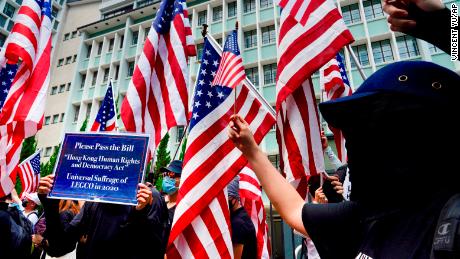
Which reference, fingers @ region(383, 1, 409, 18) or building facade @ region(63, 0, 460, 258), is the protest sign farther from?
building facade @ region(63, 0, 460, 258)

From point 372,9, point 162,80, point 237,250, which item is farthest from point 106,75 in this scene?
point 237,250

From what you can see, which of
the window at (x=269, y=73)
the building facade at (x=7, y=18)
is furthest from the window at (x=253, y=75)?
the building facade at (x=7, y=18)

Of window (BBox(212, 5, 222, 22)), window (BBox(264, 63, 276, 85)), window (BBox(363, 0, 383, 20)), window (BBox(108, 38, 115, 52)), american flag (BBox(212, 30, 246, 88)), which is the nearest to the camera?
american flag (BBox(212, 30, 246, 88))

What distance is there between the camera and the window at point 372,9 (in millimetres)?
20031

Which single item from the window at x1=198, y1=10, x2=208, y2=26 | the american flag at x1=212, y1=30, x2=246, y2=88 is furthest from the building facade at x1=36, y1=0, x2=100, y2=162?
the american flag at x1=212, y1=30, x2=246, y2=88

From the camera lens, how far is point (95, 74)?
29.7m

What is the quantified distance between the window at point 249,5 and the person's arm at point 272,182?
24.4m

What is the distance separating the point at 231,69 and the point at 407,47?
19359mm

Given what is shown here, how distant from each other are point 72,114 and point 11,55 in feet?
89.2

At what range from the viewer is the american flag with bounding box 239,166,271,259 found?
216 inches

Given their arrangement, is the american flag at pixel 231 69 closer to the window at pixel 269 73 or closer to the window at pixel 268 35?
the window at pixel 269 73

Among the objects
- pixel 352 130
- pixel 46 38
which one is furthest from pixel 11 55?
pixel 352 130

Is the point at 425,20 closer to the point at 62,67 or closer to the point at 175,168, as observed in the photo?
the point at 175,168

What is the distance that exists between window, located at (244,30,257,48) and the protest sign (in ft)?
70.4
